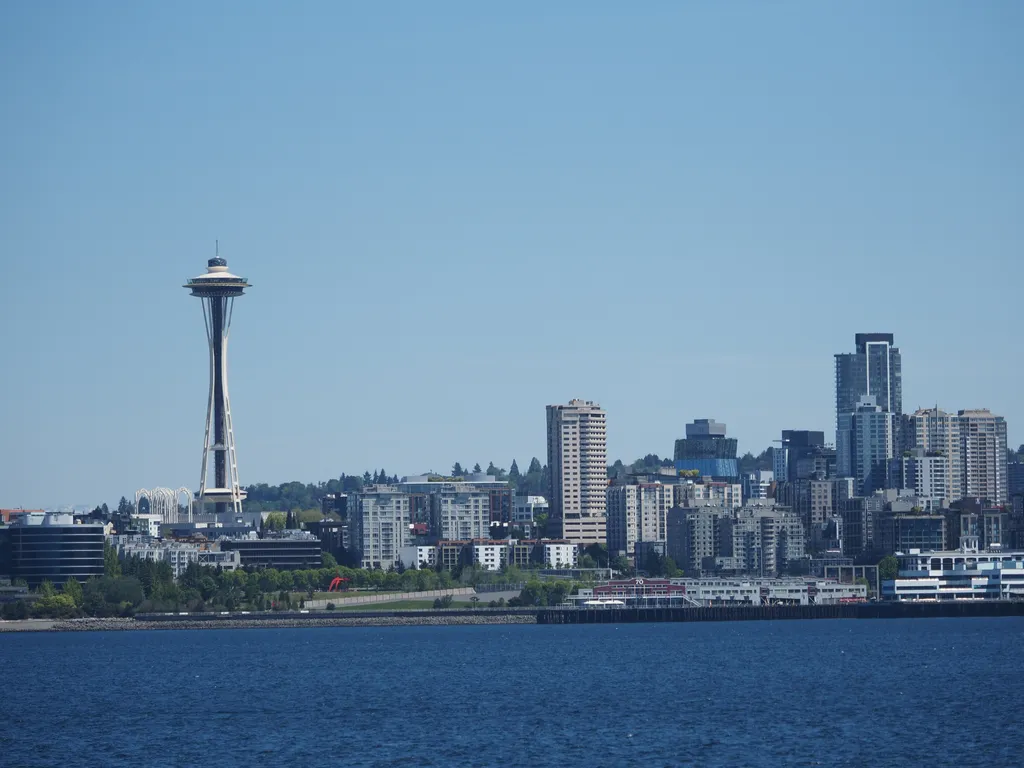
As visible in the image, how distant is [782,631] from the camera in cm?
18425

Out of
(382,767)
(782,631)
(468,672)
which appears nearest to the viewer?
(382,767)

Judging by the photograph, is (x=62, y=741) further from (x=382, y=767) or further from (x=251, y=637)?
(x=251, y=637)

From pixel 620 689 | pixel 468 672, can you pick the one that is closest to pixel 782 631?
pixel 468 672

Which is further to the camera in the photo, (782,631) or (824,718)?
(782,631)

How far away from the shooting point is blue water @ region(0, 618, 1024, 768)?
264ft

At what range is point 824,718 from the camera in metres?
90.3

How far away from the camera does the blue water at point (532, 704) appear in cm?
8044

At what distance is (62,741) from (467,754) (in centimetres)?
1751

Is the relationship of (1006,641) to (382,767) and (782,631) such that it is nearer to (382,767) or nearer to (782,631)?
(782,631)

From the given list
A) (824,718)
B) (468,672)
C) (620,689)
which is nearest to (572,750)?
(824,718)

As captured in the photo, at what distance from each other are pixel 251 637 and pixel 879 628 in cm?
5368

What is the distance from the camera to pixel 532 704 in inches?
3944

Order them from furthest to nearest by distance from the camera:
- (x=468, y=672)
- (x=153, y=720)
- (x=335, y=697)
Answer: (x=468, y=672) → (x=335, y=697) → (x=153, y=720)

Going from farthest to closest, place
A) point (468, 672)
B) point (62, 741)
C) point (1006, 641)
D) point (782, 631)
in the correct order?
point (782, 631) → point (1006, 641) → point (468, 672) → point (62, 741)
